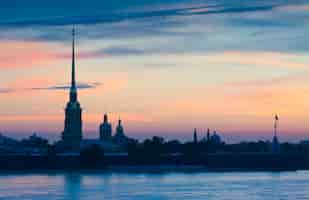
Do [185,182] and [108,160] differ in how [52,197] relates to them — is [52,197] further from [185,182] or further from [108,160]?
[108,160]

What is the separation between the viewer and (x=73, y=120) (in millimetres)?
133125

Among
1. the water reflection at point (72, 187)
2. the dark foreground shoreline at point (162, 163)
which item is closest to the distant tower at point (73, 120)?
the dark foreground shoreline at point (162, 163)

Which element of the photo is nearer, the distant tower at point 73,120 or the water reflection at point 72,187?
the water reflection at point 72,187

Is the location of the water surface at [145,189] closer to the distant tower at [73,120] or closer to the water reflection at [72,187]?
the water reflection at [72,187]

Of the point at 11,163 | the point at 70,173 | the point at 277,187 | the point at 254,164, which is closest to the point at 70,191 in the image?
the point at 277,187

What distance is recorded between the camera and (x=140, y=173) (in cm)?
11181

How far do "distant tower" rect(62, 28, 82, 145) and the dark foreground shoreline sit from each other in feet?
21.1

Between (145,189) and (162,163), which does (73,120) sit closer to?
(162,163)

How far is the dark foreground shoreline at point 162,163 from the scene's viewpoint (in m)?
116

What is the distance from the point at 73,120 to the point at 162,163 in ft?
38.8

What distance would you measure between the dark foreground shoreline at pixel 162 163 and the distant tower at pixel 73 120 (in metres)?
6.43

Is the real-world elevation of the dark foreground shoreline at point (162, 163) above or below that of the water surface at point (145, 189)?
above

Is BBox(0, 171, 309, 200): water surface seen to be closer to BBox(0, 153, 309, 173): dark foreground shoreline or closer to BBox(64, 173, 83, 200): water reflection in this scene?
BBox(64, 173, 83, 200): water reflection

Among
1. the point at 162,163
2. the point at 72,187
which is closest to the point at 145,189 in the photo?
the point at 72,187
